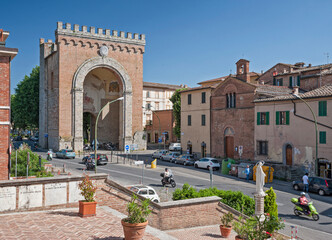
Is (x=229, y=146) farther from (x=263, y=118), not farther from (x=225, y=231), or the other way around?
(x=225, y=231)

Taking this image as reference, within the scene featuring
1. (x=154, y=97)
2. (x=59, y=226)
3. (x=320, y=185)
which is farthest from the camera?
(x=154, y=97)

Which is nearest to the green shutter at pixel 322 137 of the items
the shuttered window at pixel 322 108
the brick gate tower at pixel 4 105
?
the shuttered window at pixel 322 108

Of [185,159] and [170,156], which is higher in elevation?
[170,156]

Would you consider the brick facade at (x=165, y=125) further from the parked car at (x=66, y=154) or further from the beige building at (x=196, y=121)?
the parked car at (x=66, y=154)

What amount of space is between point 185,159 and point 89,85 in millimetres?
21832

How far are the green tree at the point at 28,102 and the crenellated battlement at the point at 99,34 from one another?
15722mm

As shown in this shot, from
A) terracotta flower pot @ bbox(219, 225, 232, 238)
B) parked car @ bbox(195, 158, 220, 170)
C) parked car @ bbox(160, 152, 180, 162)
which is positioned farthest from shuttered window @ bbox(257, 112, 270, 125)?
terracotta flower pot @ bbox(219, 225, 232, 238)

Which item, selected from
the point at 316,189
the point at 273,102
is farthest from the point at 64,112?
the point at 316,189

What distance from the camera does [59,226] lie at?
9.38m

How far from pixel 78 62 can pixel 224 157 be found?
23142 millimetres

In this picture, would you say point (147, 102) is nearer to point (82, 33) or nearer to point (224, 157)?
point (82, 33)

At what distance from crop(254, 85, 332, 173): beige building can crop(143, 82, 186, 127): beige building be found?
113ft

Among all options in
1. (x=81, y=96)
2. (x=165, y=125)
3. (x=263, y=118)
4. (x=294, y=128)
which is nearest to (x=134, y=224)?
(x=294, y=128)

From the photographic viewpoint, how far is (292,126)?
28.9 meters
